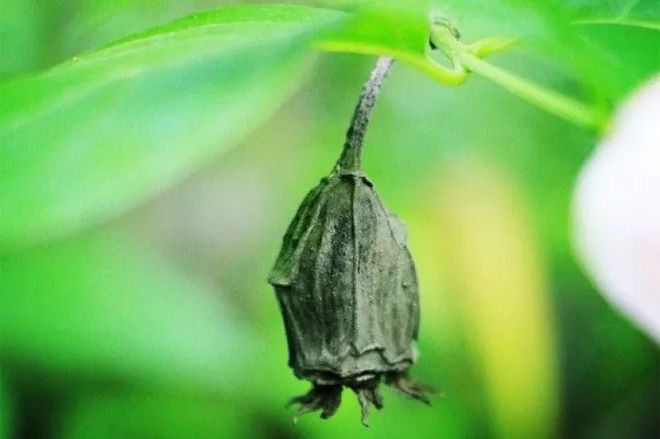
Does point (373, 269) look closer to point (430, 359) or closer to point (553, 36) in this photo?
point (553, 36)

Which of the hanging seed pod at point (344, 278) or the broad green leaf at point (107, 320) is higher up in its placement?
the broad green leaf at point (107, 320)

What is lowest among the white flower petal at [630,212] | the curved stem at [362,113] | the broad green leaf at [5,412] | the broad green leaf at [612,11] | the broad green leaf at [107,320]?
the white flower petal at [630,212]

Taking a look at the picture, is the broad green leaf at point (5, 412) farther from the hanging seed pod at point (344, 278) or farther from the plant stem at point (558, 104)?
the plant stem at point (558, 104)

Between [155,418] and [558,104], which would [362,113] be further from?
[155,418]

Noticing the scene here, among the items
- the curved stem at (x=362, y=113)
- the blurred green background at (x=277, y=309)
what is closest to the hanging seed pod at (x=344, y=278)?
the curved stem at (x=362, y=113)

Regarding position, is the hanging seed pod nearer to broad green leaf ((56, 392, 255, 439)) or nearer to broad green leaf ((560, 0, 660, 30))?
broad green leaf ((560, 0, 660, 30))

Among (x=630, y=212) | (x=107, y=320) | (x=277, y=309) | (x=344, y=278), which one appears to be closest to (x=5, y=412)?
(x=107, y=320)

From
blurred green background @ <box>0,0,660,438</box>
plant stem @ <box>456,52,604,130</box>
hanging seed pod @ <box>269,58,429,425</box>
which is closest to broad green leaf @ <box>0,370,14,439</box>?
blurred green background @ <box>0,0,660,438</box>
